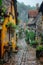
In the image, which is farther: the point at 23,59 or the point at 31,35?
the point at 31,35

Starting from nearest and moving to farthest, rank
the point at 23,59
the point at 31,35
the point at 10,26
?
the point at 23,59 < the point at 10,26 < the point at 31,35

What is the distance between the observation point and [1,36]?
14.5 m

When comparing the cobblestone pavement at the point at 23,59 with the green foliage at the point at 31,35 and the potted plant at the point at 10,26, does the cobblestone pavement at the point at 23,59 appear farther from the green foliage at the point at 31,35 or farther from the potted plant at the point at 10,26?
the green foliage at the point at 31,35

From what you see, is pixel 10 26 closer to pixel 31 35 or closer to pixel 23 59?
pixel 23 59

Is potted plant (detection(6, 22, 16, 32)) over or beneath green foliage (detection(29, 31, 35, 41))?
over

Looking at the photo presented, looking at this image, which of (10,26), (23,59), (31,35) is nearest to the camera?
(23,59)

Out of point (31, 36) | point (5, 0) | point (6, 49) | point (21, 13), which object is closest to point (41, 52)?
point (6, 49)

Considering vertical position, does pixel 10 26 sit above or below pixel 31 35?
above

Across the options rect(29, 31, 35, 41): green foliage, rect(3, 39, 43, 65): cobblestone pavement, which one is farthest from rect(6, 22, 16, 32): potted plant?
rect(29, 31, 35, 41): green foliage

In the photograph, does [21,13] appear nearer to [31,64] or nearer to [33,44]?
[33,44]

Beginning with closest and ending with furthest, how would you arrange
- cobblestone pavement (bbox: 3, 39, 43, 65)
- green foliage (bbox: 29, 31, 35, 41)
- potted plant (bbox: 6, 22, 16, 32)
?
cobblestone pavement (bbox: 3, 39, 43, 65) < potted plant (bbox: 6, 22, 16, 32) < green foliage (bbox: 29, 31, 35, 41)

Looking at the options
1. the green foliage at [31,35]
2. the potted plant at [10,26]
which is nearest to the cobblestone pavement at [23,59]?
the potted plant at [10,26]

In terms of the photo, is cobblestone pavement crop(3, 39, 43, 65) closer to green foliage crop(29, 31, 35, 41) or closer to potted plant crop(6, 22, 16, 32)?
potted plant crop(6, 22, 16, 32)

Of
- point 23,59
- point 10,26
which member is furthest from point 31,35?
point 23,59
